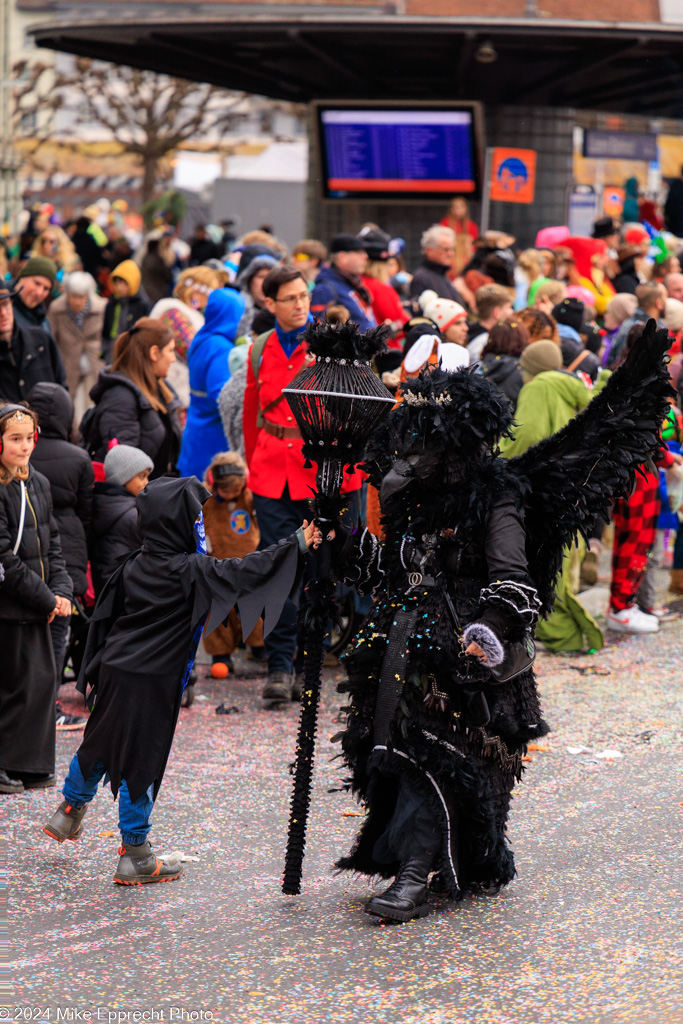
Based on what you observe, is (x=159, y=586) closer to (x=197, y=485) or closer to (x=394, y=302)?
(x=197, y=485)

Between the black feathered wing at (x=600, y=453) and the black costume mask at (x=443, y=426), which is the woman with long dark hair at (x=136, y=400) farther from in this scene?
the black feathered wing at (x=600, y=453)

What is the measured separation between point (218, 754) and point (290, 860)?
1.83 metres

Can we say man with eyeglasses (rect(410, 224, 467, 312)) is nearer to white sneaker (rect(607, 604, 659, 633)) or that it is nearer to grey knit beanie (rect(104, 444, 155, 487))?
white sneaker (rect(607, 604, 659, 633))

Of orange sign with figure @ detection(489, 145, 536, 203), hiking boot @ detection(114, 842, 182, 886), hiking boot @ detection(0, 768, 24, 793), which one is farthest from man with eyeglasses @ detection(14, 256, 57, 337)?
orange sign with figure @ detection(489, 145, 536, 203)

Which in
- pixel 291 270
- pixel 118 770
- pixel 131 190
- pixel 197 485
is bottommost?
pixel 118 770

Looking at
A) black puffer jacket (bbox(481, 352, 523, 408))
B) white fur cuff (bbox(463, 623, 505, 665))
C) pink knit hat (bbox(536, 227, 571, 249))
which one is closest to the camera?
white fur cuff (bbox(463, 623, 505, 665))

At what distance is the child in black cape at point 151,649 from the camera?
15.3 ft

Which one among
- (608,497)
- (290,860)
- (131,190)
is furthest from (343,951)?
(131,190)

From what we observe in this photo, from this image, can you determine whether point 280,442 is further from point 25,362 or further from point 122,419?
point 25,362

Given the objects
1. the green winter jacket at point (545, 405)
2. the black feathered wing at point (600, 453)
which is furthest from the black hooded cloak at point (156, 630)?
the green winter jacket at point (545, 405)

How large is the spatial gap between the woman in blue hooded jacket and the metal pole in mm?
8387

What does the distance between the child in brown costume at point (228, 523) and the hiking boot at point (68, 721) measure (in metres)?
1.02

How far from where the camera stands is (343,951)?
4.18 meters

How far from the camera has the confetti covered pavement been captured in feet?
12.6
